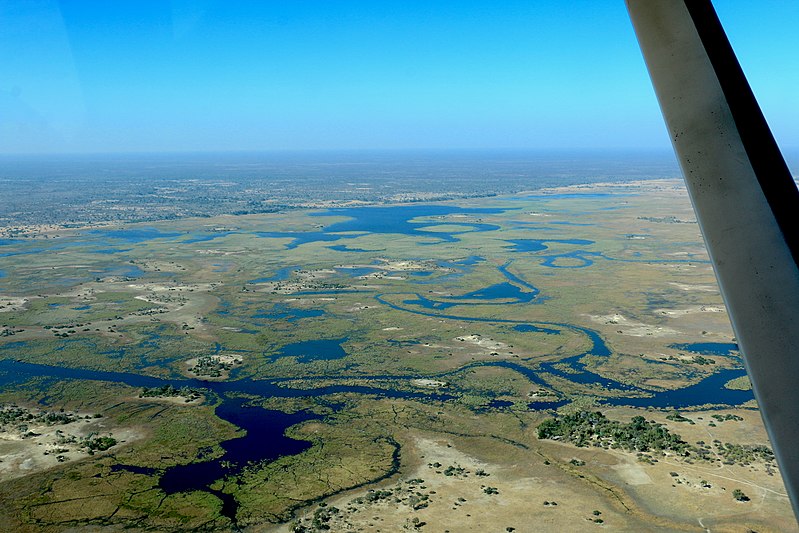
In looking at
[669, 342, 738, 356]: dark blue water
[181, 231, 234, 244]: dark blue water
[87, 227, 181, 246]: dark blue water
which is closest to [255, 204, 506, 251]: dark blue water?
[181, 231, 234, 244]: dark blue water

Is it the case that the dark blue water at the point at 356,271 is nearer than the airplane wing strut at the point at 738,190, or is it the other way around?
the airplane wing strut at the point at 738,190

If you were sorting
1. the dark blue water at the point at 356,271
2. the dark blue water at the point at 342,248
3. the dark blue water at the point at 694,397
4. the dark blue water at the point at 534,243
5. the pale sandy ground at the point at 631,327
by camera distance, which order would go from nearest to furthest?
the dark blue water at the point at 694,397, the pale sandy ground at the point at 631,327, the dark blue water at the point at 356,271, the dark blue water at the point at 534,243, the dark blue water at the point at 342,248

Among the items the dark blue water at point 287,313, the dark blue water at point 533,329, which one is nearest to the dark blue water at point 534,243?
the dark blue water at point 533,329

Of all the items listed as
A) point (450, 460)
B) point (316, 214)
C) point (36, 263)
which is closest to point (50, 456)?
point (450, 460)

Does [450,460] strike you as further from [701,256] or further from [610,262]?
[701,256]

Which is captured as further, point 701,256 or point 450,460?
point 701,256

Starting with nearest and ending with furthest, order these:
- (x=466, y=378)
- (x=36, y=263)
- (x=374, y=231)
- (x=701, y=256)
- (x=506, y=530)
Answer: (x=506, y=530) → (x=466, y=378) → (x=36, y=263) → (x=701, y=256) → (x=374, y=231)

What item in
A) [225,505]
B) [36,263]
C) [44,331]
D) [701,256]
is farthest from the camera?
[701,256]

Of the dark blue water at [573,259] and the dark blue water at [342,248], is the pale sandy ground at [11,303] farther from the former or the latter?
the dark blue water at [573,259]
